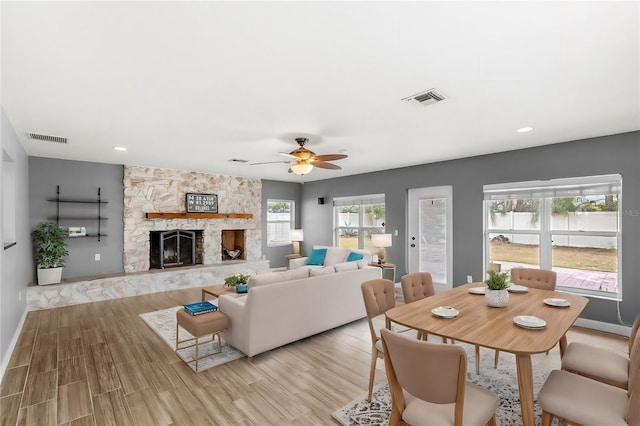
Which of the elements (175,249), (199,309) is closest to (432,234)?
(199,309)

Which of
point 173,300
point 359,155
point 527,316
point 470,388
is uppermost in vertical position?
point 359,155

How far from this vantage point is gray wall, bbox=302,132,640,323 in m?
3.94

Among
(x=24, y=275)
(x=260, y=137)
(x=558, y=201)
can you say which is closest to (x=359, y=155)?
(x=260, y=137)

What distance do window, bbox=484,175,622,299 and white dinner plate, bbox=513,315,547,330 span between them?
1.96 meters

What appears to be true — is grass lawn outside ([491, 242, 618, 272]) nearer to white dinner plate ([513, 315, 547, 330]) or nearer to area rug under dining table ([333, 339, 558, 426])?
area rug under dining table ([333, 339, 558, 426])

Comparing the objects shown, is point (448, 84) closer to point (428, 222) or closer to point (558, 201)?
point (558, 201)

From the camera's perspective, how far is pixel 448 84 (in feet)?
8.37

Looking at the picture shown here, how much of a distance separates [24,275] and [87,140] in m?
2.32

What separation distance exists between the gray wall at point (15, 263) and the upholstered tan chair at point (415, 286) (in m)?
3.93

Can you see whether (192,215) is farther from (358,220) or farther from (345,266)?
(345,266)

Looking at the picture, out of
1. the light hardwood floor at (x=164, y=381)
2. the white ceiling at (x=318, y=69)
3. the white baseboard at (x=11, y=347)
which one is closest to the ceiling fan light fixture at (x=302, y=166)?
the white ceiling at (x=318, y=69)

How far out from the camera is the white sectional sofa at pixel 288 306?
3.21m

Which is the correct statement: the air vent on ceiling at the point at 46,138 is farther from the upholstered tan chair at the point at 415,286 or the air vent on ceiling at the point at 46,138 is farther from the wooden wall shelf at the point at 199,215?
the upholstered tan chair at the point at 415,286

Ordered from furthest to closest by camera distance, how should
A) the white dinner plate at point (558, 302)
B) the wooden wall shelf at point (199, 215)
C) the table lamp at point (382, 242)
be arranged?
1. the wooden wall shelf at point (199, 215)
2. the table lamp at point (382, 242)
3. the white dinner plate at point (558, 302)
